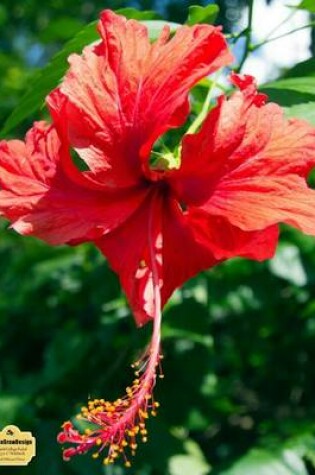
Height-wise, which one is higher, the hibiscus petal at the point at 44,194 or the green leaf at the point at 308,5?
the green leaf at the point at 308,5

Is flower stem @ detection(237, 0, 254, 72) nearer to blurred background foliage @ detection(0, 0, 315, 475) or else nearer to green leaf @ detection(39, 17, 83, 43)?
blurred background foliage @ detection(0, 0, 315, 475)

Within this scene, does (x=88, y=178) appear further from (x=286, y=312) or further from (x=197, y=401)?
(x=286, y=312)

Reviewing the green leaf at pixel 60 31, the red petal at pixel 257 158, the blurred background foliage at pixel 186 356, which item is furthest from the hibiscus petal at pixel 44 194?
the green leaf at pixel 60 31

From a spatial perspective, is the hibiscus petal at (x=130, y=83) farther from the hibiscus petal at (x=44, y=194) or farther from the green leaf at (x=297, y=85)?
the green leaf at (x=297, y=85)

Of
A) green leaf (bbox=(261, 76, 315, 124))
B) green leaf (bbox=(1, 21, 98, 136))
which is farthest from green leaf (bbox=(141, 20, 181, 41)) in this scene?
green leaf (bbox=(261, 76, 315, 124))

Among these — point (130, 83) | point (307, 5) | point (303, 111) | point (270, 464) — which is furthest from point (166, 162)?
point (270, 464)

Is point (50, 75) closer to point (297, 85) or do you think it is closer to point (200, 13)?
point (200, 13)
